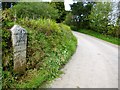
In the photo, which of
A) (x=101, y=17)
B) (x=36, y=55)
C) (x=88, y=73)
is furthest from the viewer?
(x=101, y=17)

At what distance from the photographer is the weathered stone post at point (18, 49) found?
23.0ft

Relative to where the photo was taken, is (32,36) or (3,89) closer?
(3,89)

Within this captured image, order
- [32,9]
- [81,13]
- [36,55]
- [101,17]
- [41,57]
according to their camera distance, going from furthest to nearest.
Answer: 1. [81,13]
2. [101,17]
3. [32,9]
4. [41,57]
5. [36,55]

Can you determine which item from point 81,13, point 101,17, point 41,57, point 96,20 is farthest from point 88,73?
point 81,13

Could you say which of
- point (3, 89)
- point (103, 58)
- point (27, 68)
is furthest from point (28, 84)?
point (103, 58)

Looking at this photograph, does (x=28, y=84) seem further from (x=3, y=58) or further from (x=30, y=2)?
(x=30, y=2)

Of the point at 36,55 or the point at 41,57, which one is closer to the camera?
the point at 36,55

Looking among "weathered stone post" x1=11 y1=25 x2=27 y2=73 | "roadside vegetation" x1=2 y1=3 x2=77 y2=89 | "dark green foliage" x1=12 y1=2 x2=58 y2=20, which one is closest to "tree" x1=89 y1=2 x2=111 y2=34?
"dark green foliage" x1=12 y1=2 x2=58 y2=20

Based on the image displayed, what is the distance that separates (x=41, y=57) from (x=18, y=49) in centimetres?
116

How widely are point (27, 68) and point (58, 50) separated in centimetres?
269

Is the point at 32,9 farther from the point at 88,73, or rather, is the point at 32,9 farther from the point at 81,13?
the point at 81,13

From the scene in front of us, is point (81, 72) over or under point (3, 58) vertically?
under

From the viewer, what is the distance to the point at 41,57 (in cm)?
813

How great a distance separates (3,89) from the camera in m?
5.79
